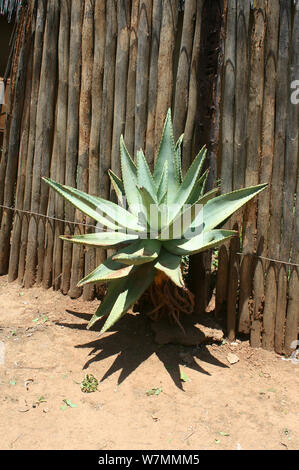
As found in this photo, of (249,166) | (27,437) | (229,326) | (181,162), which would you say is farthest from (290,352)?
(27,437)

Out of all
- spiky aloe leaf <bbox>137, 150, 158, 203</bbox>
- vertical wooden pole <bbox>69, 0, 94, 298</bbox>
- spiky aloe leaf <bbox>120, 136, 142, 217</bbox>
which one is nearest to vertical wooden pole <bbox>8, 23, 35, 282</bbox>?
vertical wooden pole <bbox>69, 0, 94, 298</bbox>

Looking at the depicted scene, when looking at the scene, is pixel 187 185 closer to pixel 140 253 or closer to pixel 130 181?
pixel 130 181

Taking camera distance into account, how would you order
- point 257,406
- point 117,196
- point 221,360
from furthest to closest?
point 117,196 < point 221,360 < point 257,406

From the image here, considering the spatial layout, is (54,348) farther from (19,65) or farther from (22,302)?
(19,65)

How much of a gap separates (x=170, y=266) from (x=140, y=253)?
0.19 m

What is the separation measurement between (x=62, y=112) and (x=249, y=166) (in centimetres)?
156

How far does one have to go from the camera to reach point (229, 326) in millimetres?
3023

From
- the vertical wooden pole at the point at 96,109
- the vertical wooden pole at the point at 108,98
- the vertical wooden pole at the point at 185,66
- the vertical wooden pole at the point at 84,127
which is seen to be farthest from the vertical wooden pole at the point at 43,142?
the vertical wooden pole at the point at 185,66

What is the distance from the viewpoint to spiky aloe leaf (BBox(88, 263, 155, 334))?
8.48 feet

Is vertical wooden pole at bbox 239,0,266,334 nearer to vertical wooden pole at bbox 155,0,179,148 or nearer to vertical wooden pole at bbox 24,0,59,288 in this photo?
vertical wooden pole at bbox 155,0,179,148

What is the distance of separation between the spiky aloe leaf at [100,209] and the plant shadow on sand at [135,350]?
74cm

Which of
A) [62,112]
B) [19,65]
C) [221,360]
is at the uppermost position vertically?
[19,65]

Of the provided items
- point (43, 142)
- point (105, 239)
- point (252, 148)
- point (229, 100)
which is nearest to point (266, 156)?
point (252, 148)

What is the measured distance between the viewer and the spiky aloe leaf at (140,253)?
2454mm
